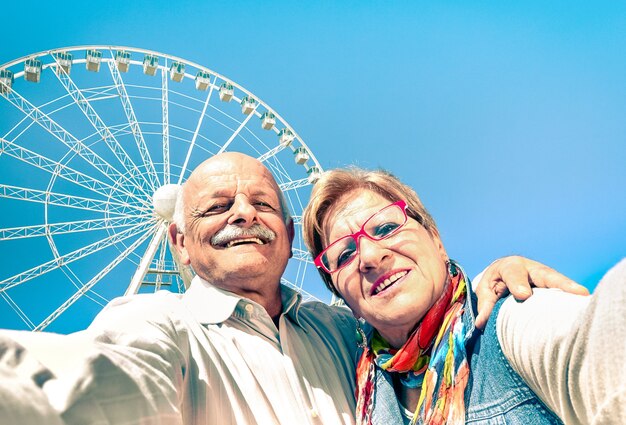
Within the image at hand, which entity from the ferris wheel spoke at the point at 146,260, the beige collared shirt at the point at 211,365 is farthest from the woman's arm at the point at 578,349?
Answer: the ferris wheel spoke at the point at 146,260

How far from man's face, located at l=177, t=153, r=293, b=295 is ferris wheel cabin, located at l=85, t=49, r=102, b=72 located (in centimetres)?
1636

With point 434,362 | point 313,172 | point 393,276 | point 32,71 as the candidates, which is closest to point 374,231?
point 393,276

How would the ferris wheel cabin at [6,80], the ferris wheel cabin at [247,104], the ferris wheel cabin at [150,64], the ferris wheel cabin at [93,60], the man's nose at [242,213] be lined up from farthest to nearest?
the ferris wheel cabin at [247,104] < the ferris wheel cabin at [150,64] < the ferris wheel cabin at [93,60] < the ferris wheel cabin at [6,80] < the man's nose at [242,213]

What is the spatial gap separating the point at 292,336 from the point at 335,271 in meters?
0.58

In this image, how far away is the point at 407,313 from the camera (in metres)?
2.30

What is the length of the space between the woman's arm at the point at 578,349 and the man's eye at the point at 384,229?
3.54 feet

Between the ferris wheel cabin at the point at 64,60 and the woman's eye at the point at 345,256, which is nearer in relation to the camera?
the woman's eye at the point at 345,256

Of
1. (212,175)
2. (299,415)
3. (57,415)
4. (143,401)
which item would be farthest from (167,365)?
(212,175)

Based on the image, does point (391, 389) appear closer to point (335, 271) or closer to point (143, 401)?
point (335, 271)

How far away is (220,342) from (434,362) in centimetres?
114

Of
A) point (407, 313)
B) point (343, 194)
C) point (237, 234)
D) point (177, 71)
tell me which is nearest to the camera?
point (407, 313)

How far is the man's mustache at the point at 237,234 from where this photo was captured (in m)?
3.29

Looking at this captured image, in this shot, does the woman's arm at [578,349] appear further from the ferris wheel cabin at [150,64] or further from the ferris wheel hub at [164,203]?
the ferris wheel cabin at [150,64]

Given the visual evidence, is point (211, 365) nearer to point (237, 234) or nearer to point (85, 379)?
point (237, 234)
